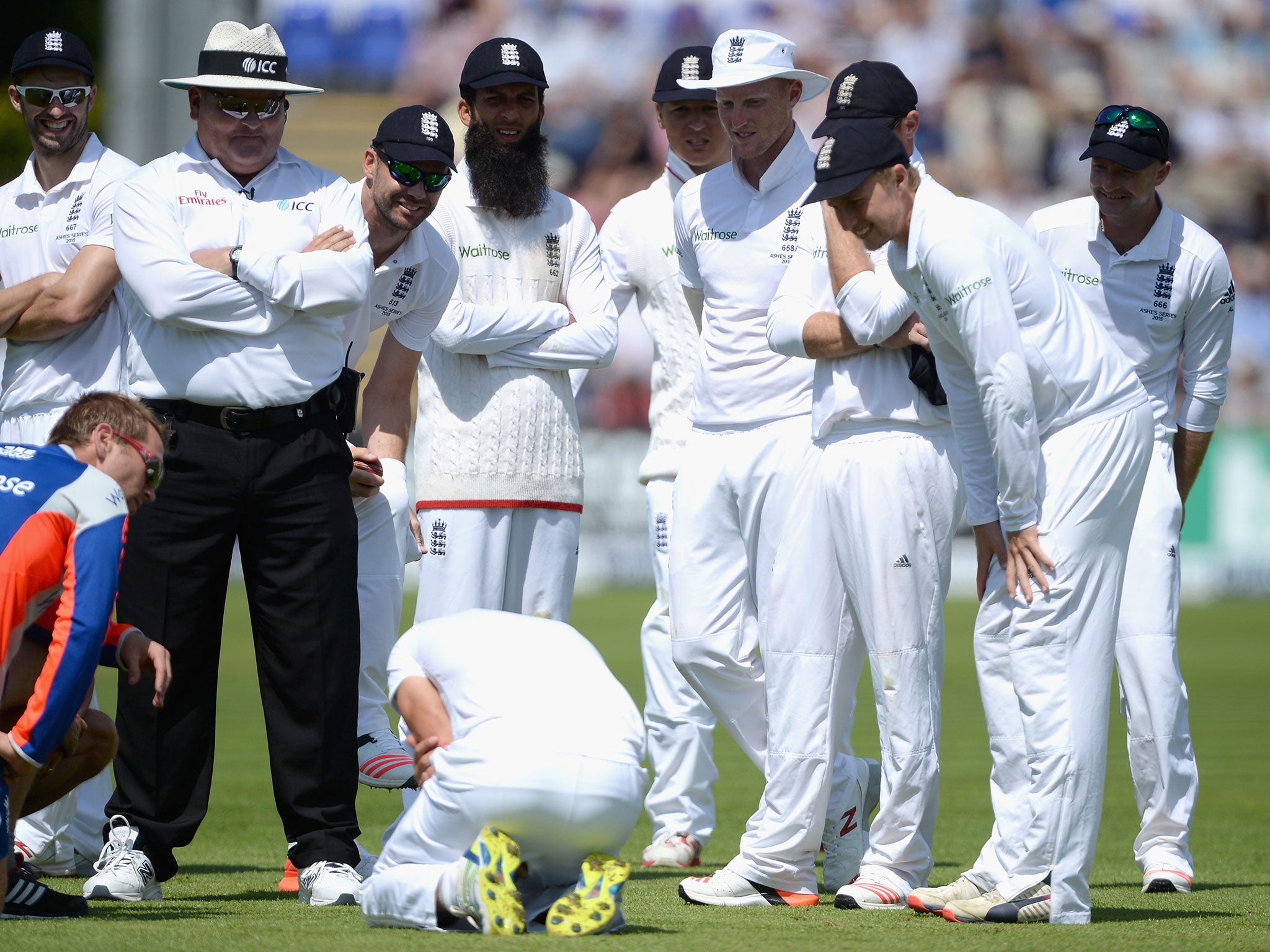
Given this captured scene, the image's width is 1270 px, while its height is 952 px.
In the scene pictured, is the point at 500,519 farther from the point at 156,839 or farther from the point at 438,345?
the point at 156,839

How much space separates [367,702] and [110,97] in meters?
24.3

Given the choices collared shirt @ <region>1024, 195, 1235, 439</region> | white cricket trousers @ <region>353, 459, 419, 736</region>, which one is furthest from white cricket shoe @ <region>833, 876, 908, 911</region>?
collared shirt @ <region>1024, 195, 1235, 439</region>

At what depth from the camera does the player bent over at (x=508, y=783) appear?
4.30 meters

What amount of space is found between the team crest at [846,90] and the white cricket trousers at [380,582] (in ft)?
6.97

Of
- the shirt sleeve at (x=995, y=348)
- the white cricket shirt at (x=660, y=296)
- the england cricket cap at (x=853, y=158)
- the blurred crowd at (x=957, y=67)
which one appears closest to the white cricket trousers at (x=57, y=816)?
the white cricket shirt at (x=660, y=296)

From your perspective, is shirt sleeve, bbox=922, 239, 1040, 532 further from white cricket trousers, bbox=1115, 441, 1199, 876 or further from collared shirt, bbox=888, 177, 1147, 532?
white cricket trousers, bbox=1115, 441, 1199, 876

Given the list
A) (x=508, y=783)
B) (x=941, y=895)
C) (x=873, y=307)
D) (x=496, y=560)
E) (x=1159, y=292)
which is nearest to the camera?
(x=508, y=783)

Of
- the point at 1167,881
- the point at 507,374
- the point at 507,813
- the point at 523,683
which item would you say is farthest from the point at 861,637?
→ the point at 507,374

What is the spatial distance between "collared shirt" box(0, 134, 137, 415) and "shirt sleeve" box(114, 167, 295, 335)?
2.58ft

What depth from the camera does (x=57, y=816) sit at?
242 inches

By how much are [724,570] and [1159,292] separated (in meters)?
1.99

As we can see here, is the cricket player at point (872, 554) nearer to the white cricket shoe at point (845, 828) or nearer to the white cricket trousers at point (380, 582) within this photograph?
the white cricket shoe at point (845, 828)

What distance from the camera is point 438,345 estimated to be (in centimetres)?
685

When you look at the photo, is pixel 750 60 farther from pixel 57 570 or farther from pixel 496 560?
pixel 57 570
